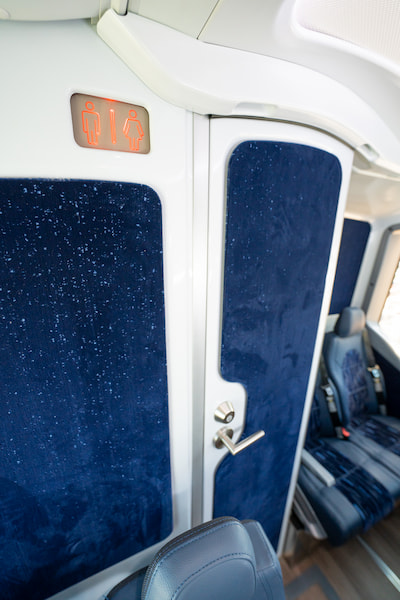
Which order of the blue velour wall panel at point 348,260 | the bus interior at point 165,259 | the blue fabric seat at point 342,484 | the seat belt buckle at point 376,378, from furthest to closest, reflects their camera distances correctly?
1. the seat belt buckle at point 376,378
2. the blue velour wall panel at point 348,260
3. the blue fabric seat at point 342,484
4. the bus interior at point 165,259

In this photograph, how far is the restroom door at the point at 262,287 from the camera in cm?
83

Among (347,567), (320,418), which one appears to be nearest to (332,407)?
(320,418)

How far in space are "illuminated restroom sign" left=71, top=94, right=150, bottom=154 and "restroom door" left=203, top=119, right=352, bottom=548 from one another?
216 millimetres

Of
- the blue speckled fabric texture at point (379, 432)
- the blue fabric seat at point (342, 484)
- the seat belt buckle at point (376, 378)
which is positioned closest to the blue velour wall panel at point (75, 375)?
the blue fabric seat at point (342, 484)

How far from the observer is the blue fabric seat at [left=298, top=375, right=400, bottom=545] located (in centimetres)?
166

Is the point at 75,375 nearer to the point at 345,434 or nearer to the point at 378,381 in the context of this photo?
the point at 345,434

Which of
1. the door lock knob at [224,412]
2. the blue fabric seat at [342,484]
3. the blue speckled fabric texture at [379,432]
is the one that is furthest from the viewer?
the blue speckled fabric texture at [379,432]

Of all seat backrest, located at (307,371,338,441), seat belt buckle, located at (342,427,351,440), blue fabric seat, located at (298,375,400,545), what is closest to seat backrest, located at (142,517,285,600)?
→ blue fabric seat, located at (298,375,400,545)

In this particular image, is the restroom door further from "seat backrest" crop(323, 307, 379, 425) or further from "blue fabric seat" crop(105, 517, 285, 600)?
"seat backrest" crop(323, 307, 379, 425)

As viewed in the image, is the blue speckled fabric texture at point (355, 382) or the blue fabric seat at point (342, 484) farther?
the blue speckled fabric texture at point (355, 382)

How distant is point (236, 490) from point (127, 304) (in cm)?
108

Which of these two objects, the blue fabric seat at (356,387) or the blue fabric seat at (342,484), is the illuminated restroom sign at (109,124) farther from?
the blue fabric seat at (356,387)

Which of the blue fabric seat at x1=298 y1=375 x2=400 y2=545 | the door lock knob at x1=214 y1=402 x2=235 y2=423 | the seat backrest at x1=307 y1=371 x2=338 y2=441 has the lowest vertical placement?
the blue fabric seat at x1=298 y1=375 x2=400 y2=545

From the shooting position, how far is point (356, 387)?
8.32 ft
